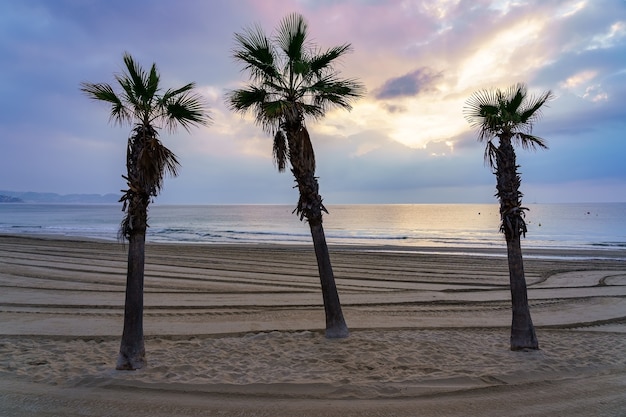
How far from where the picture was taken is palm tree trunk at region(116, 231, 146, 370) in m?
8.05

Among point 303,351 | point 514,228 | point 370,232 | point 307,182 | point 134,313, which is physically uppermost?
point 307,182

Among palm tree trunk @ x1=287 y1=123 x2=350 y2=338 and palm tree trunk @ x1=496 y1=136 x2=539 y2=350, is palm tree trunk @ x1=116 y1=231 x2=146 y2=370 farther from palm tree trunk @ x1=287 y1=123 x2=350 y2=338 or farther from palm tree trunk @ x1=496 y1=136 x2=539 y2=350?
palm tree trunk @ x1=496 y1=136 x2=539 y2=350

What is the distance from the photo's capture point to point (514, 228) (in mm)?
9227

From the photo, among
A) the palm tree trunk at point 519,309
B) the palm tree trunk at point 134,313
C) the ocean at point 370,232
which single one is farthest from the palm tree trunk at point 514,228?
the ocean at point 370,232

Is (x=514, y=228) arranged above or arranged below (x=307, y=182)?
below

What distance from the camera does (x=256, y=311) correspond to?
539 inches

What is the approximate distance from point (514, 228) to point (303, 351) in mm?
5197

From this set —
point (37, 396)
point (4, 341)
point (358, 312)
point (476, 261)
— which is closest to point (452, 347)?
point (358, 312)

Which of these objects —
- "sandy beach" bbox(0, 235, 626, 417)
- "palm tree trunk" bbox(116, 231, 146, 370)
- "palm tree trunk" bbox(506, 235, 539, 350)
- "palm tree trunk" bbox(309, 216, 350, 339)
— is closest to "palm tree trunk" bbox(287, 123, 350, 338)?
"palm tree trunk" bbox(309, 216, 350, 339)

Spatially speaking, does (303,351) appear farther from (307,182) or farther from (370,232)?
(370,232)

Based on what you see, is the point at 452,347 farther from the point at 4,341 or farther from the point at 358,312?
the point at 4,341

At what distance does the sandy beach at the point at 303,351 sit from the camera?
695cm

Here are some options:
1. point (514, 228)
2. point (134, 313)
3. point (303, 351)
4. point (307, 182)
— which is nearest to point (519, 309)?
point (514, 228)

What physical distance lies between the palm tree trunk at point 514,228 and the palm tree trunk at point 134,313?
7373 millimetres
